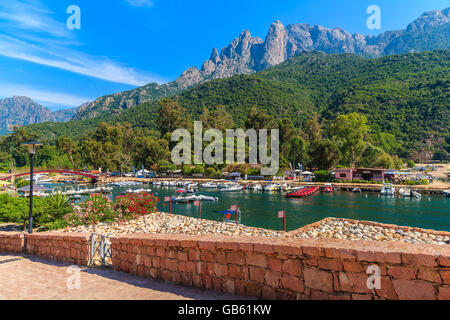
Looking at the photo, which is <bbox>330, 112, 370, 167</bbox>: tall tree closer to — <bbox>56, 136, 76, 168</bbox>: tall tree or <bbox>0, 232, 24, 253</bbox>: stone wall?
<bbox>0, 232, 24, 253</bbox>: stone wall

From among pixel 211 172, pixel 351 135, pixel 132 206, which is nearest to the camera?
pixel 132 206

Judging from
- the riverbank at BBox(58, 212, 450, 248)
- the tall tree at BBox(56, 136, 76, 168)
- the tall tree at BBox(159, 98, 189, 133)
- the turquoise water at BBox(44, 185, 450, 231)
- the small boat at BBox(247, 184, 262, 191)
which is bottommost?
the turquoise water at BBox(44, 185, 450, 231)

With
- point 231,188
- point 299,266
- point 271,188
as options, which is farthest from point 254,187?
point 299,266

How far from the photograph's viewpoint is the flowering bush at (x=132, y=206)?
16812mm

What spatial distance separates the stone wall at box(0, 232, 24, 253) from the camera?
28.6 ft

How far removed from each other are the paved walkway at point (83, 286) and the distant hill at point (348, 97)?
92.0 meters

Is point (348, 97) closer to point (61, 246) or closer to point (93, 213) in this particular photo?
point (93, 213)

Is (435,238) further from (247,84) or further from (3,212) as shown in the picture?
(247,84)

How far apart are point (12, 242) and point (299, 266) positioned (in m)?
10.0

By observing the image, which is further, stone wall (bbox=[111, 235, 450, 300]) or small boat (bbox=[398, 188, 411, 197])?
small boat (bbox=[398, 188, 411, 197])

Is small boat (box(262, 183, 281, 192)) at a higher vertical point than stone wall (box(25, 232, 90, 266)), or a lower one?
lower

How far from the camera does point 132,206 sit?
17547 millimetres

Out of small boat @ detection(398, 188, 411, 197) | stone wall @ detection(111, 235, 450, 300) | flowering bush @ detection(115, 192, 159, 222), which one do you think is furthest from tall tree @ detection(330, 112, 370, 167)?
stone wall @ detection(111, 235, 450, 300)

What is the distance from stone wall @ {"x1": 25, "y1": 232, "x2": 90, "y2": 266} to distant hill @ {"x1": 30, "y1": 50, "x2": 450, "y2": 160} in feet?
302
